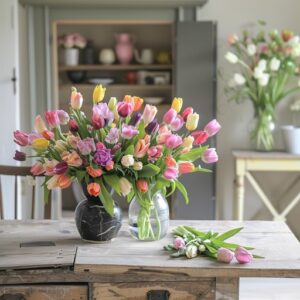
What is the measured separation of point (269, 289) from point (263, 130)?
109 centimetres

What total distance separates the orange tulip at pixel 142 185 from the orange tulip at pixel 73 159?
0.19 m

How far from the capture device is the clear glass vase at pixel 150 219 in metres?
1.89

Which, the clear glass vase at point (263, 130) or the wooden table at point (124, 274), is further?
the clear glass vase at point (263, 130)

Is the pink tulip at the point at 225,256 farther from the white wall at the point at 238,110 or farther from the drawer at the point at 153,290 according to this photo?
the white wall at the point at 238,110

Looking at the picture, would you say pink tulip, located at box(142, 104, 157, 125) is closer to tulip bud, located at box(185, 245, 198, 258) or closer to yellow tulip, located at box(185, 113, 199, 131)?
yellow tulip, located at box(185, 113, 199, 131)

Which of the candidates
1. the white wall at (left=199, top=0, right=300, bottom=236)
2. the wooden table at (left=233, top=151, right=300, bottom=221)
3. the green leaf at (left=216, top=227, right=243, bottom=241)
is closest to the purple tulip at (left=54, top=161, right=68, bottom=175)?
the green leaf at (left=216, top=227, right=243, bottom=241)

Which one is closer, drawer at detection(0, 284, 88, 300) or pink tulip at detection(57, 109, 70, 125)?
drawer at detection(0, 284, 88, 300)

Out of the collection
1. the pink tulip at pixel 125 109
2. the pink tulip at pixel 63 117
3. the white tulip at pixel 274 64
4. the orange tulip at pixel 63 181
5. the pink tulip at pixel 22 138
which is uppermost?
the white tulip at pixel 274 64

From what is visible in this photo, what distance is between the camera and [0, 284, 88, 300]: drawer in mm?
1693

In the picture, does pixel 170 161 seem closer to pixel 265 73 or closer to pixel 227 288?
A: pixel 227 288

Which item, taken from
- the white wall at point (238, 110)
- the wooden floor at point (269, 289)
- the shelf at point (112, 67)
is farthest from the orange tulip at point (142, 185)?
the shelf at point (112, 67)

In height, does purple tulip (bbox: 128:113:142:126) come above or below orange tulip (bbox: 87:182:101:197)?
above

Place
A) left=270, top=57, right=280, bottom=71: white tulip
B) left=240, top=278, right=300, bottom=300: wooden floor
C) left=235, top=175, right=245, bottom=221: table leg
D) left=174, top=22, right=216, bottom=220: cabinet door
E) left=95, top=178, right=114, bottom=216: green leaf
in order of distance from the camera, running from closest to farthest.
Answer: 1. left=95, top=178, right=114, bottom=216: green leaf
2. left=240, top=278, right=300, bottom=300: wooden floor
3. left=270, top=57, right=280, bottom=71: white tulip
4. left=235, top=175, right=245, bottom=221: table leg
5. left=174, top=22, right=216, bottom=220: cabinet door

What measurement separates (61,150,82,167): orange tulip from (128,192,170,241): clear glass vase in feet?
0.81
